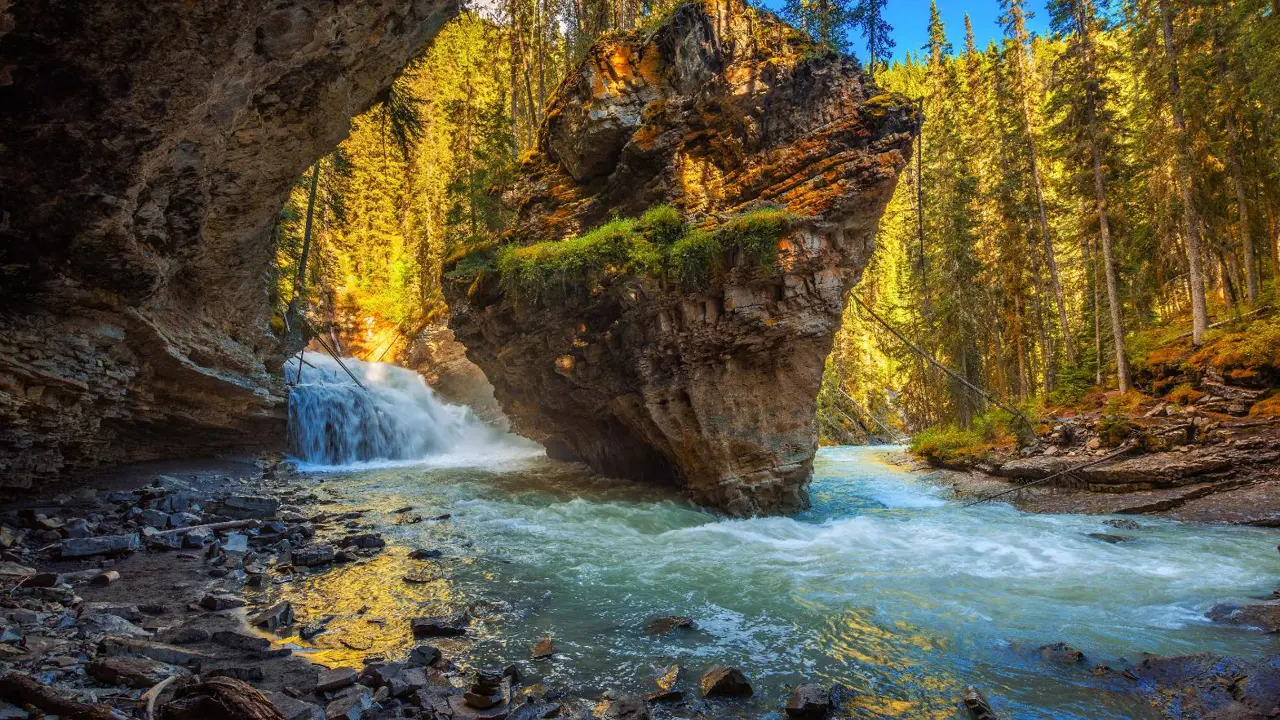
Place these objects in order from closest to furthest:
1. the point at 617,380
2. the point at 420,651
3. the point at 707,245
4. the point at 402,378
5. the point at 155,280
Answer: the point at 420,651 → the point at 155,280 → the point at 707,245 → the point at 617,380 → the point at 402,378

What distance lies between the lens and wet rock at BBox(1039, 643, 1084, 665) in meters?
5.11

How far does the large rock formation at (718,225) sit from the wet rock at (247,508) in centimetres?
630

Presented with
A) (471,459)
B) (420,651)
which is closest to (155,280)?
(420,651)

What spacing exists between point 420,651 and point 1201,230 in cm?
2494

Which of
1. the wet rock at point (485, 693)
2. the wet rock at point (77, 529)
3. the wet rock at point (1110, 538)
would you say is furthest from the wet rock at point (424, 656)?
the wet rock at point (1110, 538)

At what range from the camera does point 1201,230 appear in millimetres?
18422

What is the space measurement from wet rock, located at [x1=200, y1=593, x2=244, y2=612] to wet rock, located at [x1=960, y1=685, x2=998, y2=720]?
6808 millimetres

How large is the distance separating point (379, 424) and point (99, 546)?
17.0 meters

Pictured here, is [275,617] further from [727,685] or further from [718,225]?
[718,225]

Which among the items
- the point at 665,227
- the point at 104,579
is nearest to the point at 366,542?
the point at 104,579

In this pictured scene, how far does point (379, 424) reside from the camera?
23625 millimetres

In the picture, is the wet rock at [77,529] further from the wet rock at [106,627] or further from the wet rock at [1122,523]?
the wet rock at [1122,523]

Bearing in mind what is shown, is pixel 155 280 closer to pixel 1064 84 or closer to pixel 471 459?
pixel 471 459

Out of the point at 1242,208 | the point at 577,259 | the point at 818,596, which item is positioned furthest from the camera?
the point at 1242,208
